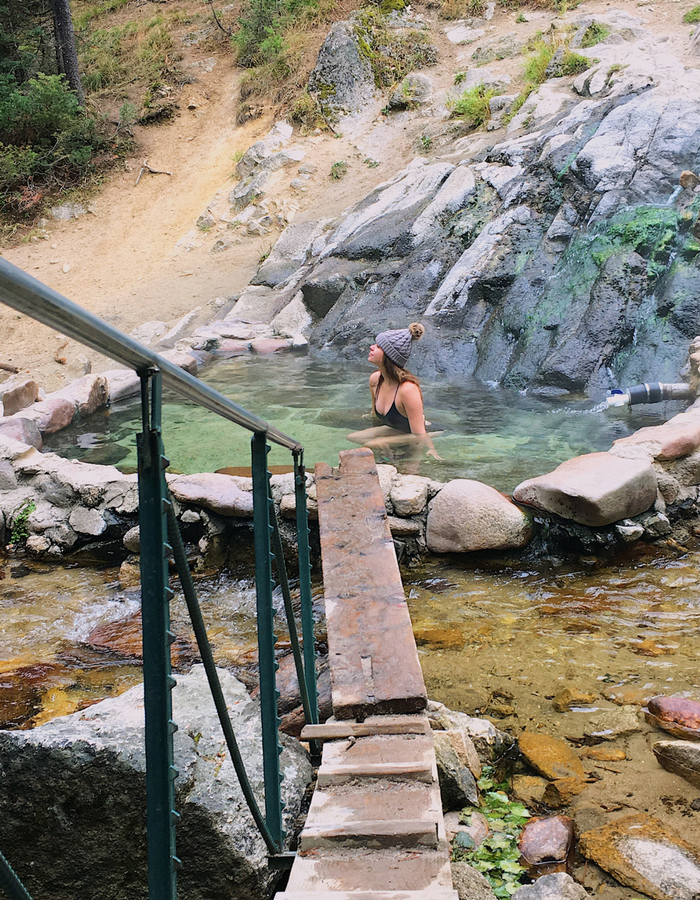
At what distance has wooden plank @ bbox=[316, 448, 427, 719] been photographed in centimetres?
200

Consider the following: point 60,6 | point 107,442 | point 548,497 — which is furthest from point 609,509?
point 60,6

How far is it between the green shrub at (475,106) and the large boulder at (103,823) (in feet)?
42.0

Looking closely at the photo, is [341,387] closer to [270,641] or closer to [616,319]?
[616,319]

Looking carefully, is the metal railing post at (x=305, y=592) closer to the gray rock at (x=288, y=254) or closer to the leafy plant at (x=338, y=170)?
the gray rock at (x=288, y=254)

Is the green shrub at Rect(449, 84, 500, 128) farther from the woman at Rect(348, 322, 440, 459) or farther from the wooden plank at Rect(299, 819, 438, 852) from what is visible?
the wooden plank at Rect(299, 819, 438, 852)

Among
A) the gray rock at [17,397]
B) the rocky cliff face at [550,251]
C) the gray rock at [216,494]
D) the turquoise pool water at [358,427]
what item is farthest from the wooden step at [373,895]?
the rocky cliff face at [550,251]

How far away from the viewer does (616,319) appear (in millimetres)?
7137

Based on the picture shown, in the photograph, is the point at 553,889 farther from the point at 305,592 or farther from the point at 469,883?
the point at 305,592

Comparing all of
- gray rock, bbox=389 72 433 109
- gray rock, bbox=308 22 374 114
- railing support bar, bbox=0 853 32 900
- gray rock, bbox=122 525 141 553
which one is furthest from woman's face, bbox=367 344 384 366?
gray rock, bbox=308 22 374 114

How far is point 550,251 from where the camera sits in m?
8.20

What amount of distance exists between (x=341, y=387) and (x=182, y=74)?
13.1m

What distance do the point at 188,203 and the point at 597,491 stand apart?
12358mm

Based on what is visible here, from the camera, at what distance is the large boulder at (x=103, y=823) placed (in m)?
1.62

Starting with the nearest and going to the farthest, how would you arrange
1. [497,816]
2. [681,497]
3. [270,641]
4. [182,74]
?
1. [270,641]
2. [497,816]
3. [681,497]
4. [182,74]
